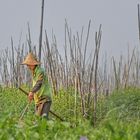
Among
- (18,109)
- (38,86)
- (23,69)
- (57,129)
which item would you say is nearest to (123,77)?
(23,69)

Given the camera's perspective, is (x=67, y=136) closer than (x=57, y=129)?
Yes

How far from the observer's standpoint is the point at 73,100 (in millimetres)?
10688

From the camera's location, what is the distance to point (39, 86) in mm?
8055

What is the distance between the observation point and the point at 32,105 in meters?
10.7

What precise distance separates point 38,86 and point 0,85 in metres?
6.32

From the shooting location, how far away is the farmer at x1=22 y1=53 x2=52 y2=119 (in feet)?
26.4

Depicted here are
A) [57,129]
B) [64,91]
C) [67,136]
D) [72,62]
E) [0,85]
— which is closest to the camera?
[67,136]

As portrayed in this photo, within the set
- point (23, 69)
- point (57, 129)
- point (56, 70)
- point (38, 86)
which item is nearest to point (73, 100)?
point (56, 70)

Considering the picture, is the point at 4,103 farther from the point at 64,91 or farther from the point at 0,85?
the point at 0,85

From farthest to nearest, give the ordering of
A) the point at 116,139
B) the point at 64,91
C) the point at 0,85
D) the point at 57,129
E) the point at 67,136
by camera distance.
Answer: the point at 0,85 → the point at 64,91 → the point at 57,129 → the point at 67,136 → the point at 116,139

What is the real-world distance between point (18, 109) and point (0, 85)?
3.55 metres

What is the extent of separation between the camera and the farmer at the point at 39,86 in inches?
317

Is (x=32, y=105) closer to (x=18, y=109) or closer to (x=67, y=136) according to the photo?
(x=18, y=109)

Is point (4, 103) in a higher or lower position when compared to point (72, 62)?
lower
